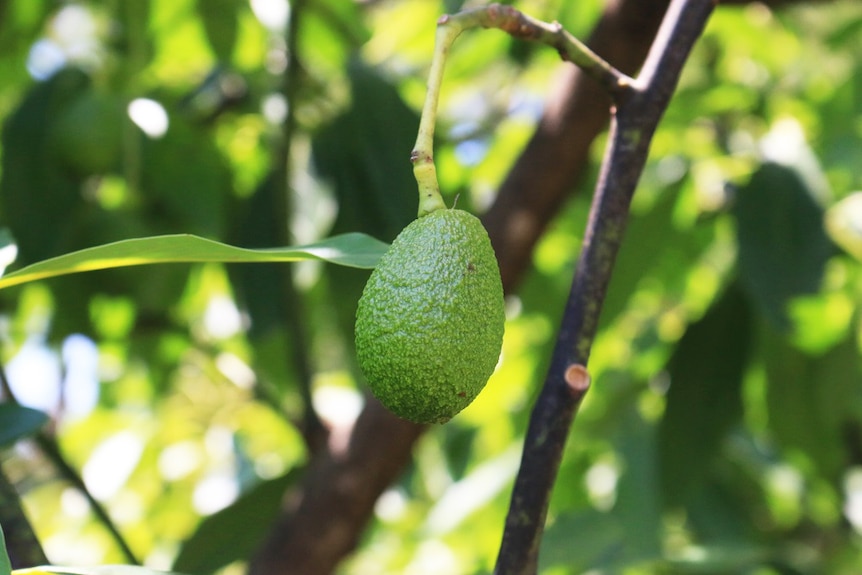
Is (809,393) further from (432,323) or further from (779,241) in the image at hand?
(432,323)

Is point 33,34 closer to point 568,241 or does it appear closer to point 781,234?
point 568,241

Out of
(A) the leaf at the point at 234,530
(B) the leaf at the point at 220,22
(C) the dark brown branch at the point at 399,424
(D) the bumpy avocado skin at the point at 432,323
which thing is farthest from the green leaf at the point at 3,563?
(B) the leaf at the point at 220,22

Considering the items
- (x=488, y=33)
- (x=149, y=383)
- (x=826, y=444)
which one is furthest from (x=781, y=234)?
(x=149, y=383)

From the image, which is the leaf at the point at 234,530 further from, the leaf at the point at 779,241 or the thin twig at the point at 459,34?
the thin twig at the point at 459,34

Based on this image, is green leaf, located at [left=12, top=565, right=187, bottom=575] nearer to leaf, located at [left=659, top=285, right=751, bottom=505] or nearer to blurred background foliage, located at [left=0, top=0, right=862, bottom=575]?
blurred background foliage, located at [left=0, top=0, right=862, bottom=575]

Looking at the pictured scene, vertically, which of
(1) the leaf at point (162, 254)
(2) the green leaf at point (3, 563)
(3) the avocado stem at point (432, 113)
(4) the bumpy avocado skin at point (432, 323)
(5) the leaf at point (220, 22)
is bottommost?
(2) the green leaf at point (3, 563)

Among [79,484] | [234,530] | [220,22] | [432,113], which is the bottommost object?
[234,530]

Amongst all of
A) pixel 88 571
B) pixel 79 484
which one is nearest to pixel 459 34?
pixel 88 571

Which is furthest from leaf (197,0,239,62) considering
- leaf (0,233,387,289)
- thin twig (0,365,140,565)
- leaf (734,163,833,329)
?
leaf (0,233,387,289)
